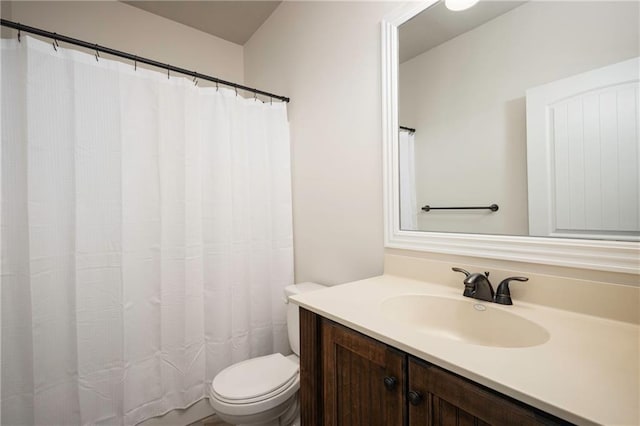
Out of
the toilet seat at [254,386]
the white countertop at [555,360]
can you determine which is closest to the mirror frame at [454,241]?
the white countertop at [555,360]

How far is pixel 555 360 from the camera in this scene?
601 mm

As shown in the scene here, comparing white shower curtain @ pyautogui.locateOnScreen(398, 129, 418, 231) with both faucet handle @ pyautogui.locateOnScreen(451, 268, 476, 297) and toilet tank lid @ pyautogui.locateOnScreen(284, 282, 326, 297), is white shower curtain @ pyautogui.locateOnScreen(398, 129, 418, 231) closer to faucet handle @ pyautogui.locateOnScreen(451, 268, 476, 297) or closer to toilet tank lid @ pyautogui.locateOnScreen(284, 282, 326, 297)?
faucet handle @ pyautogui.locateOnScreen(451, 268, 476, 297)

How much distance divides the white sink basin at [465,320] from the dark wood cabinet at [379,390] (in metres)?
0.19

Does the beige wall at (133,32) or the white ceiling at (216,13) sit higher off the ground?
the white ceiling at (216,13)

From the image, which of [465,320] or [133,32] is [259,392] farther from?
[133,32]

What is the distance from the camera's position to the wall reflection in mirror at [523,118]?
82 cm

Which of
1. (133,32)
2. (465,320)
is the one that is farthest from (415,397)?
(133,32)

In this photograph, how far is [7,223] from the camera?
3.89ft

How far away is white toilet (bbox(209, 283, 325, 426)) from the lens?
1.25 metres

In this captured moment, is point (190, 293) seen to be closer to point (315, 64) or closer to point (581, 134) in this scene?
point (315, 64)

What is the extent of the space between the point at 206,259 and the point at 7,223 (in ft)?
2.68

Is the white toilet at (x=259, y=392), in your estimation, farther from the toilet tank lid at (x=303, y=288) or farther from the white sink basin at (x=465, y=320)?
the white sink basin at (x=465, y=320)

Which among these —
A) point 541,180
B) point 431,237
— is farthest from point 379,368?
point 541,180

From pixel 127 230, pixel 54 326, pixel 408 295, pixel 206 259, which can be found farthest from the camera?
pixel 206 259
